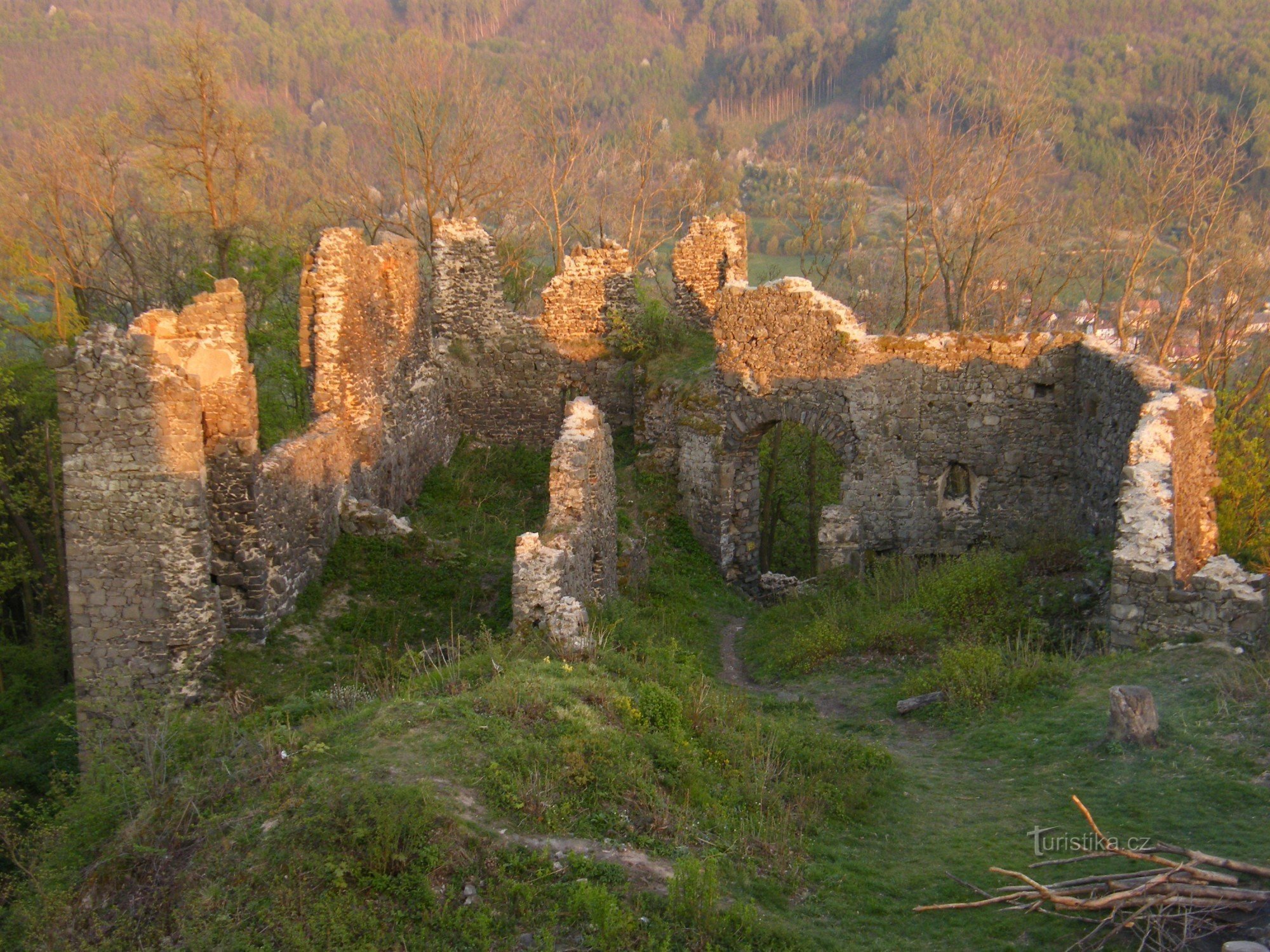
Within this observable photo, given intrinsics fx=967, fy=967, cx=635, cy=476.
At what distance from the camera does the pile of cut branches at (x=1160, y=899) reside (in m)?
4.39

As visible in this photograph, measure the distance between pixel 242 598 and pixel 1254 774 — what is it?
364 inches

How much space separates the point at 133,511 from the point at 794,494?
17.4m

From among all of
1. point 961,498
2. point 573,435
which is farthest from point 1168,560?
point 573,435

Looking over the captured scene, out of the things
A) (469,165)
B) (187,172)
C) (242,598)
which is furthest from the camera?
(469,165)

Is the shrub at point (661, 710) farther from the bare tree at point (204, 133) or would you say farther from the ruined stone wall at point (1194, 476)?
the bare tree at point (204, 133)

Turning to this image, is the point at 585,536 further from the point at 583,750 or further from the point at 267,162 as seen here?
the point at 267,162

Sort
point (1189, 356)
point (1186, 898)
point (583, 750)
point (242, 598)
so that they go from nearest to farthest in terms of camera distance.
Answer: point (1186, 898) → point (583, 750) → point (242, 598) → point (1189, 356)

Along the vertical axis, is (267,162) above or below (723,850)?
above

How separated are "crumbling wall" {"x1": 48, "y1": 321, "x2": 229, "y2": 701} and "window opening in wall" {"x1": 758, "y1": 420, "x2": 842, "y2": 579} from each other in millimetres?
15126

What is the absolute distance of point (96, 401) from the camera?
30.2 ft

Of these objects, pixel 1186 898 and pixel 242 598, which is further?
pixel 242 598

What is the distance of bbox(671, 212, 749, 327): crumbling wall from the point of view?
1783cm

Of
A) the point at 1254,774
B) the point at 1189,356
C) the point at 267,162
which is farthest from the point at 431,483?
the point at 1189,356

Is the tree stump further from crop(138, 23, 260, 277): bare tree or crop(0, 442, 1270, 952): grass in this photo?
crop(138, 23, 260, 277): bare tree
